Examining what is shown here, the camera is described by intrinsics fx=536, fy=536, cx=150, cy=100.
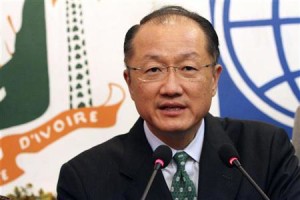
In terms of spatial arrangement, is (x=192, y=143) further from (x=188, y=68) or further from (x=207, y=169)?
(x=188, y=68)

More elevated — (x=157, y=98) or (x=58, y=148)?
(x=157, y=98)

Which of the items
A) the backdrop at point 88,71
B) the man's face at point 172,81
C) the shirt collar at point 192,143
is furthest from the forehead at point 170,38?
the backdrop at point 88,71

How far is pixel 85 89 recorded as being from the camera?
2277mm

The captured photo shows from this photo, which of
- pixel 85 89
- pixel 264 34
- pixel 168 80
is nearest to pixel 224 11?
pixel 264 34

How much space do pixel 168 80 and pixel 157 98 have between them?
0.21ft

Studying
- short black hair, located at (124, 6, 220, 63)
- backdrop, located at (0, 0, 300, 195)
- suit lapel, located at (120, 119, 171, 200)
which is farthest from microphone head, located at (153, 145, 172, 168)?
backdrop, located at (0, 0, 300, 195)

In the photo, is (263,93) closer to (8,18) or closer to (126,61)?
(126,61)

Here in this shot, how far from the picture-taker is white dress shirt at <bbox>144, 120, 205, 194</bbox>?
1.64 metres

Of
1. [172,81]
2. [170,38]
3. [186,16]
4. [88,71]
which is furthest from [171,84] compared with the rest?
[88,71]

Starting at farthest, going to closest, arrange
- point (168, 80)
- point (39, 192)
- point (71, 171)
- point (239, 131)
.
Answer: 1. point (39, 192)
2. point (239, 131)
3. point (71, 171)
4. point (168, 80)

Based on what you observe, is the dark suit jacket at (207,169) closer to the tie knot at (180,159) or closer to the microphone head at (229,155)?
the tie knot at (180,159)

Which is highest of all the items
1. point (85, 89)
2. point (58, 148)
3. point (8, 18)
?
point (8, 18)

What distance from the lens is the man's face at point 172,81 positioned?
1537mm

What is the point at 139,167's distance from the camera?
165 cm
